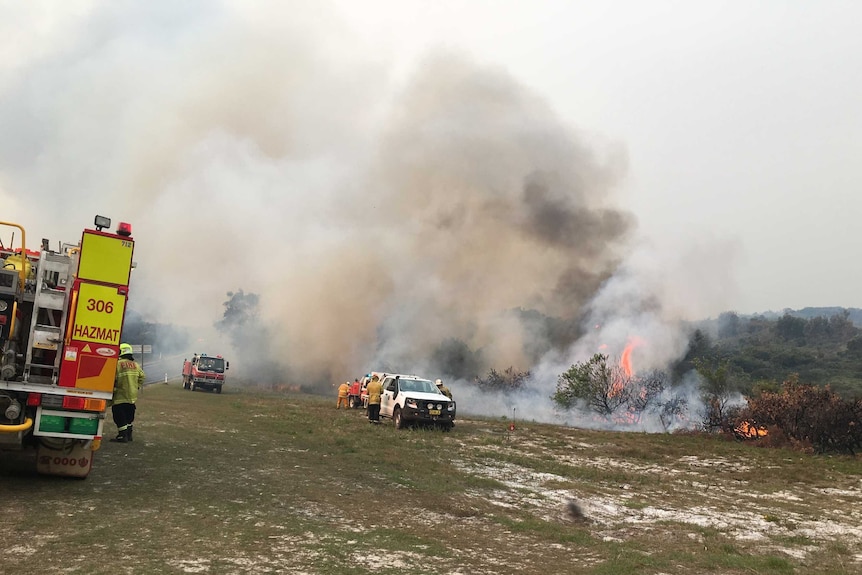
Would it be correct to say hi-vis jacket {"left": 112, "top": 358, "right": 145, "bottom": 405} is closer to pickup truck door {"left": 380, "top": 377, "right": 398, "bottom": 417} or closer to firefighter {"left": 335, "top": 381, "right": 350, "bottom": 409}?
pickup truck door {"left": 380, "top": 377, "right": 398, "bottom": 417}

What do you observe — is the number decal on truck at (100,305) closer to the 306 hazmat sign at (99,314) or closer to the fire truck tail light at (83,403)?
the 306 hazmat sign at (99,314)

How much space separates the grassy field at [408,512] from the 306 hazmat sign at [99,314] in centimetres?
198

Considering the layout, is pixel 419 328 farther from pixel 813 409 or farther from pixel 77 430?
pixel 77 430

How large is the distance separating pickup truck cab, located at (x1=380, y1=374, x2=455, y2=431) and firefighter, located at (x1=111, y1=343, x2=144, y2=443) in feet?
30.0

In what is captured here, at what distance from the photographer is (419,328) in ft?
148

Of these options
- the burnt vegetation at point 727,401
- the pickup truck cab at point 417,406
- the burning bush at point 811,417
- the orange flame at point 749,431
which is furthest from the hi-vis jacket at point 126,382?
the orange flame at point 749,431

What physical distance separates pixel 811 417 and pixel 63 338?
67.4ft

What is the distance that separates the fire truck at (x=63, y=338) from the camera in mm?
7297

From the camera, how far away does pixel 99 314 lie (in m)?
7.62

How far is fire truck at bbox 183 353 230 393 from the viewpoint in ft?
110

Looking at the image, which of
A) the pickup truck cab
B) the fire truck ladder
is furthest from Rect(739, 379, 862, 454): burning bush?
the fire truck ladder

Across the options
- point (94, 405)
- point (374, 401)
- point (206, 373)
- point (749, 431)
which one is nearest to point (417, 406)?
point (374, 401)

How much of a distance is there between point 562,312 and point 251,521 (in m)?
34.1

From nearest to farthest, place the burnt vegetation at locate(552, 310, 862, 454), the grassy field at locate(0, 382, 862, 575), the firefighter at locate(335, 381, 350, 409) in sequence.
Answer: the grassy field at locate(0, 382, 862, 575) → the burnt vegetation at locate(552, 310, 862, 454) → the firefighter at locate(335, 381, 350, 409)
